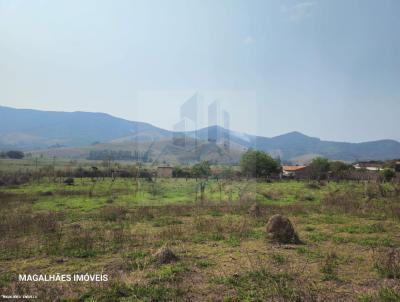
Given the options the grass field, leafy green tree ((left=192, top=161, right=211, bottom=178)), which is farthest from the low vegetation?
leafy green tree ((left=192, top=161, right=211, bottom=178))

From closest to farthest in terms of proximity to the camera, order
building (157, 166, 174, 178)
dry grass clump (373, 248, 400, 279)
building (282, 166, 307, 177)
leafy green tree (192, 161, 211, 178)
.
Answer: dry grass clump (373, 248, 400, 279)
leafy green tree (192, 161, 211, 178)
building (157, 166, 174, 178)
building (282, 166, 307, 177)

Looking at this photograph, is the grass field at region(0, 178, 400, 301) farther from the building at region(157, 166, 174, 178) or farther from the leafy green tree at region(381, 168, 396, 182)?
the building at region(157, 166, 174, 178)

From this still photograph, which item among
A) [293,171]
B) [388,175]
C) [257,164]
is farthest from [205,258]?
[293,171]

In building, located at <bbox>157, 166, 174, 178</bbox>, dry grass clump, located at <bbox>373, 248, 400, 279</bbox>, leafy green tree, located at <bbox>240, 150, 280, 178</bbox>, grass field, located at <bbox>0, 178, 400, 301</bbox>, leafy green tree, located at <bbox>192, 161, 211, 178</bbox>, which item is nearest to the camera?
grass field, located at <bbox>0, 178, 400, 301</bbox>

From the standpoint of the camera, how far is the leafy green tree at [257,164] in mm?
58000

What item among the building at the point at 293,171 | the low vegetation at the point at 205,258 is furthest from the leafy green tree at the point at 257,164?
the low vegetation at the point at 205,258

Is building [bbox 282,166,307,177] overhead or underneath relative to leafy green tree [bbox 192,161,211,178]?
underneath

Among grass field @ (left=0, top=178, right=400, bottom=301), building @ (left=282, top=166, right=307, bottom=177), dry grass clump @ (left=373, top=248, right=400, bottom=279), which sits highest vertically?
dry grass clump @ (left=373, top=248, right=400, bottom=279)

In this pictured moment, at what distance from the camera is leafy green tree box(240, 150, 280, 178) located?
58000 millimetres

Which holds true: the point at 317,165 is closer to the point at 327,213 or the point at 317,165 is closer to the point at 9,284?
the point at 327,213

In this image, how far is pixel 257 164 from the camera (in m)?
58.4

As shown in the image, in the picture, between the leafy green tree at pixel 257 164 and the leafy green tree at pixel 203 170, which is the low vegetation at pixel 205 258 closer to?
the leafy green tree at pixel 203 170

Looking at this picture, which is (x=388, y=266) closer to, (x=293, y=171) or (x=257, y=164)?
(x=257, y=164)

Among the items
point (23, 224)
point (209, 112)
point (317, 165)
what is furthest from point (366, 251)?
point (317, 165)
